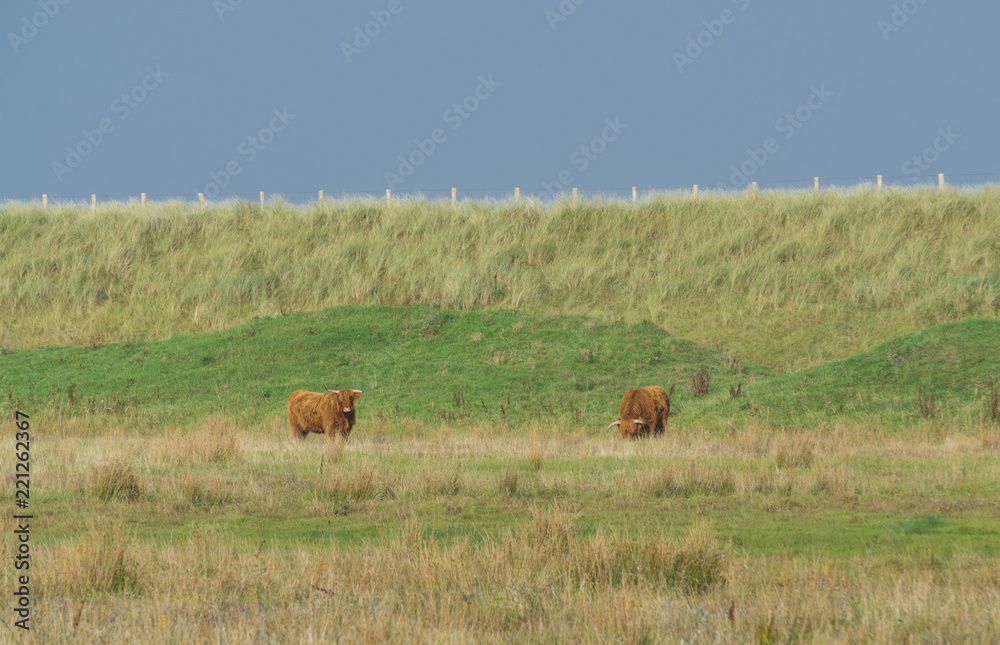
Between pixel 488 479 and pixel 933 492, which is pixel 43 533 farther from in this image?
pixel 933 492

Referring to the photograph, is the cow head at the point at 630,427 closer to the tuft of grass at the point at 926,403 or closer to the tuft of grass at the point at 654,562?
the tuft of grass at the point at 926,403

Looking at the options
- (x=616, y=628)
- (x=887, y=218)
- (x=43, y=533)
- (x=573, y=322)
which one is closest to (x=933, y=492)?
(x=616, y=628)

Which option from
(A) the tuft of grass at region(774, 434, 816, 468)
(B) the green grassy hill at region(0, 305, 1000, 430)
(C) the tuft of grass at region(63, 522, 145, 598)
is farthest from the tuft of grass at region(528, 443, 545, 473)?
(C) the tuft of grass at region(63, 522, 145, 598)

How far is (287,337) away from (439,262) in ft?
27.4

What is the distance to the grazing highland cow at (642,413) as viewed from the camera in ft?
55.9

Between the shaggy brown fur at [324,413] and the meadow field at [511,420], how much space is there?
0.74 meters

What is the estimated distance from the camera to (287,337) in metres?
27.6

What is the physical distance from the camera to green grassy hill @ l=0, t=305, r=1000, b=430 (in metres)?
20.5

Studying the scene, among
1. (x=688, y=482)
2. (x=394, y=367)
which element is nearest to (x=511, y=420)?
(x=394, y=367)

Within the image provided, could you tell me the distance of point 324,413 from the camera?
17.2 m

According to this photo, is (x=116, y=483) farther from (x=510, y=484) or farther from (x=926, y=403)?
(x=926, y=403)

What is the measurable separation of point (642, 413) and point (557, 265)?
55.5 feet

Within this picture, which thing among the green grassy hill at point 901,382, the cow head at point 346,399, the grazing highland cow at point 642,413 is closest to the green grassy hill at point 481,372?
the green grassy hill at point 901,382

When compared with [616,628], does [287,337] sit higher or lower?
higher
